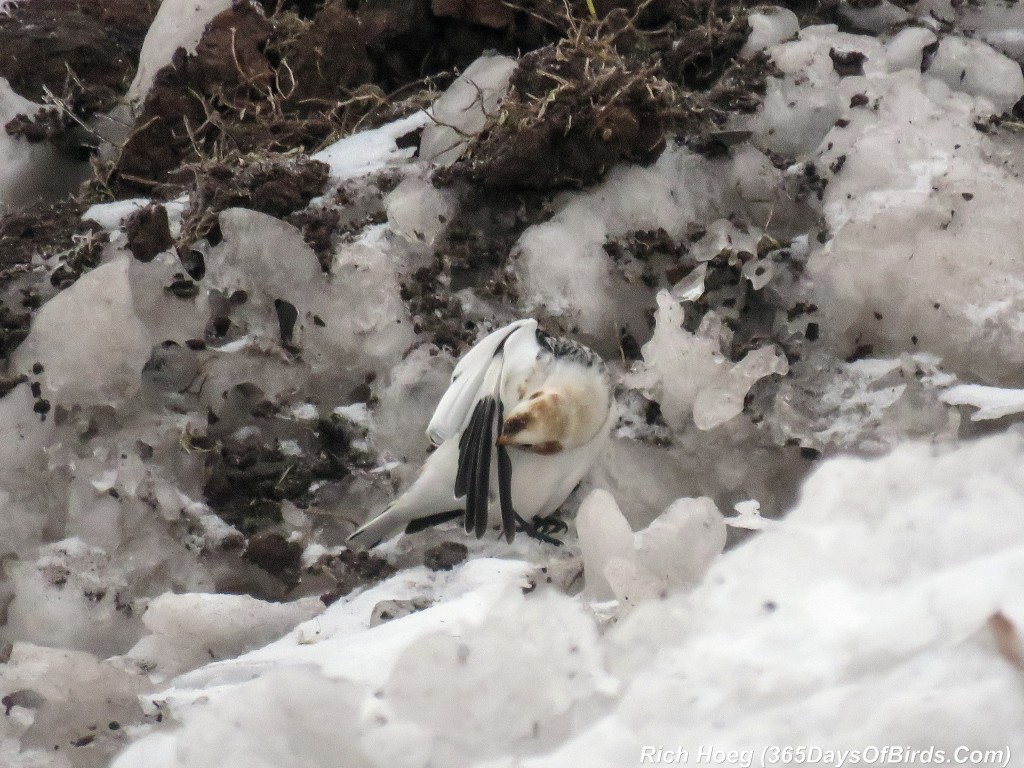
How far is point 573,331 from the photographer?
1831 mm

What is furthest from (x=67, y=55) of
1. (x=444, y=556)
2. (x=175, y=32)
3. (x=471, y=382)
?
(x=444, y=556)

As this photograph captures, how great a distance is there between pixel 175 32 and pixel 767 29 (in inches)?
52.1

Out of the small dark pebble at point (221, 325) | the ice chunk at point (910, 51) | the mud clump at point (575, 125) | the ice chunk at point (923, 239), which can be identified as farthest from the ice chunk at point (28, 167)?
the ice chunk at point (910, 51)

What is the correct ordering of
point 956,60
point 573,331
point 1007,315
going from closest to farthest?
point 1007,315 → point 573,331 → point 956,60

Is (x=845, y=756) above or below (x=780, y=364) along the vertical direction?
above

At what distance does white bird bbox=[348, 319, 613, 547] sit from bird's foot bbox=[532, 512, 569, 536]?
0.04 feet

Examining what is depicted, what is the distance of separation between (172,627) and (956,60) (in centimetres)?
175

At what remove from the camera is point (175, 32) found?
7.59 feet

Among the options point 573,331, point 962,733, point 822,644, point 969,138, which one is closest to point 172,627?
point 573,331

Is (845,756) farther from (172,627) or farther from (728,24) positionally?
(728,24)

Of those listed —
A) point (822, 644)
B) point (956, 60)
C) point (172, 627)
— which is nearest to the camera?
point (822, 644)

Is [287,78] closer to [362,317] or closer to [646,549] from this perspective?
[362,317]

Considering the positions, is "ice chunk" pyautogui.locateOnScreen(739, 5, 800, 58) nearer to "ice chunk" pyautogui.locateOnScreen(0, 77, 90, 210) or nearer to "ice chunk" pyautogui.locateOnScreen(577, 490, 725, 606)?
"ice chunk" pyautogui.locateOnScreen(577, 490, 725, 606)

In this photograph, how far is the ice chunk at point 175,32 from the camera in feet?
7.57
